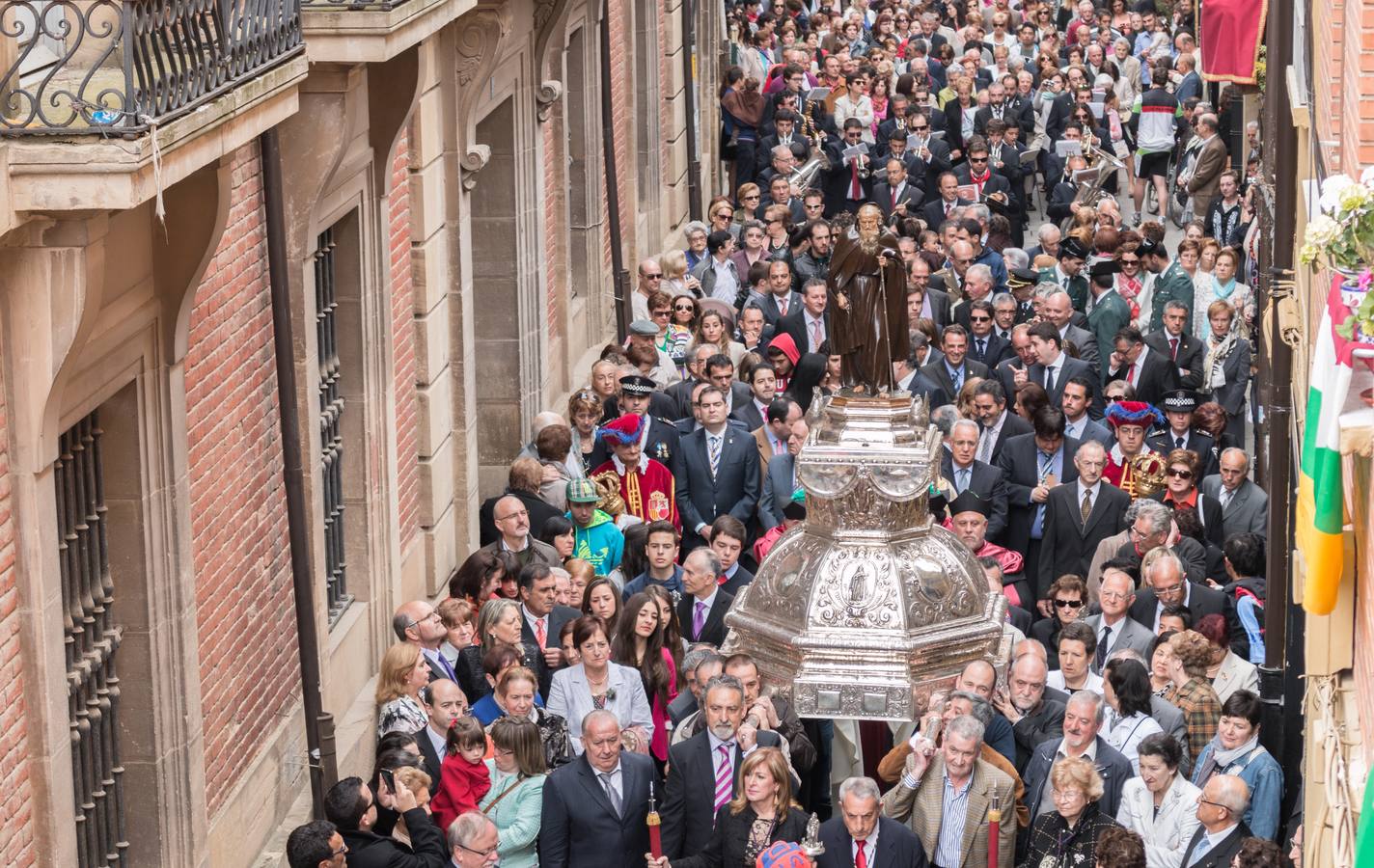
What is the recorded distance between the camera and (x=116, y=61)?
29.9 ft

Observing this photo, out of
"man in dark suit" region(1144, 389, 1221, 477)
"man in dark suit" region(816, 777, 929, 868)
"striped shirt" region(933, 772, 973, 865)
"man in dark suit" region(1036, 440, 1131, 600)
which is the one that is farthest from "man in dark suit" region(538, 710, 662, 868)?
"man in dark suit" region(1144, 389, 1221, 477)

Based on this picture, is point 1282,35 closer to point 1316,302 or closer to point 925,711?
point 1316,302

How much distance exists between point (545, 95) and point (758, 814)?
9725mm

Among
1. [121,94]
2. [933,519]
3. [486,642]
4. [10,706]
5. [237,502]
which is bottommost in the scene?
[486,642]

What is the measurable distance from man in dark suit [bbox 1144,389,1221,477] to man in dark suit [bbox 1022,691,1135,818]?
207 inches

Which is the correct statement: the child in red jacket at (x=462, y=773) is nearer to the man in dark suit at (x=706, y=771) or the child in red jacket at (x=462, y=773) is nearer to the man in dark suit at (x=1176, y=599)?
the man in dark suit at (x=706, y=771)

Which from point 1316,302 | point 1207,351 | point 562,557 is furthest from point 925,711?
point 1207,351

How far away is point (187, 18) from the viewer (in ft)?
31.2

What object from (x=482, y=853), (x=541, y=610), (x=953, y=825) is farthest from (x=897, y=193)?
(x=482, y=853)

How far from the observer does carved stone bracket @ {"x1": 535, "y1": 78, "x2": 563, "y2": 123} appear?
1998 centimetres

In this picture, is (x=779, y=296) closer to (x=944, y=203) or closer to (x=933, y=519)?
(x=944, y=203)

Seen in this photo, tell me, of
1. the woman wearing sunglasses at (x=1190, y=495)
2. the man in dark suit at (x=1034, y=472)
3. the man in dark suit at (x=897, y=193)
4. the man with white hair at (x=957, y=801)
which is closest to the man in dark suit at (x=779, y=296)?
the man in dark suit at (x=1034, y=472)

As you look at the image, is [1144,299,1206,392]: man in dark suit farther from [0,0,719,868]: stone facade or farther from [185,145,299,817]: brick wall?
[185,145,299,817]: brick wall

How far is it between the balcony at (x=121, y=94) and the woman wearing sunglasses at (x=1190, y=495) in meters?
7.65
